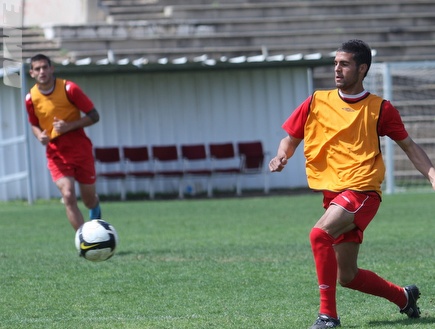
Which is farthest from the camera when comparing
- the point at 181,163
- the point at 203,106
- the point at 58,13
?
the point at 58,13

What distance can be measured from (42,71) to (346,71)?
15.9ft

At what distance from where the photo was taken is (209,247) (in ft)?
37.4

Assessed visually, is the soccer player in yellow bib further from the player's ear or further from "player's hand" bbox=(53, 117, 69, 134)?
"player's hand" bbox=(53, 117, 69, 134)

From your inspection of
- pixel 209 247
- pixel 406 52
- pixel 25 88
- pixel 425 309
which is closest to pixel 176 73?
pixel 25 88

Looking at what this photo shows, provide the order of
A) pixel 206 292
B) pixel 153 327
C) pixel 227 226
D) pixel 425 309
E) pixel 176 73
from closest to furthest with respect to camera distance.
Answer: pixel 153 327 → pixel 425 309 → pixel 206 292 → pixel 227 226 → pixel 176 73

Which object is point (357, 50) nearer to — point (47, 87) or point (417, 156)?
point (417, 156)

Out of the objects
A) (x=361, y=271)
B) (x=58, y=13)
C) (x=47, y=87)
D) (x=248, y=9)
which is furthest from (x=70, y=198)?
(x=58, y=13)

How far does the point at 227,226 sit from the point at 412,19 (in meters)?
15.6

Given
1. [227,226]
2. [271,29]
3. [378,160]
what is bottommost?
[227,226]

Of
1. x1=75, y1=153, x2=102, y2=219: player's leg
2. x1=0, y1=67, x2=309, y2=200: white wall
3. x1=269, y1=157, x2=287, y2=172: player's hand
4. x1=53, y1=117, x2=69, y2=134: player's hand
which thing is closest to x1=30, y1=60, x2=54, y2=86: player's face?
x1=53, y1=117, x2=69, y2=134: player's hand

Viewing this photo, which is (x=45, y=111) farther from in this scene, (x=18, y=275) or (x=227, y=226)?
(x=227, y=226)

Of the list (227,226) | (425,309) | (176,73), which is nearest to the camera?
(425,309)

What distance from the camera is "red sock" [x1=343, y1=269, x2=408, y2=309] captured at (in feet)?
21.5

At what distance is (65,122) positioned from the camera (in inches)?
415
